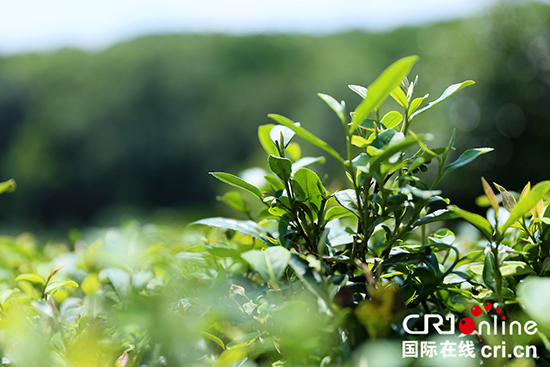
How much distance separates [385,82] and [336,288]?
0.11 m

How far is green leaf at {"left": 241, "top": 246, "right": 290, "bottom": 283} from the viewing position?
19cm

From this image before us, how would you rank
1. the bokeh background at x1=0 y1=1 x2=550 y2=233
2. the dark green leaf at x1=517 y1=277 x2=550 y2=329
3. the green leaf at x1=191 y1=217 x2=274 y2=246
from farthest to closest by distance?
the bokeh background at x1=0 y1=1 x2=550 y2=233 → the green leaf at x1=191 y1=217 x2=274 y2=246 → the dark green leaf at x1=517 y1=277 x2=550 y2=329

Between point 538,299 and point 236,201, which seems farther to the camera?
point 236,201

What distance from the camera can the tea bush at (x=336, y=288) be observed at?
0.18m

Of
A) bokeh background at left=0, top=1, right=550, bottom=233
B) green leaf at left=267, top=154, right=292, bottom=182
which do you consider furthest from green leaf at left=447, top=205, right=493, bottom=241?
bokeh background at left=0, top=1, right=550, bottom=233

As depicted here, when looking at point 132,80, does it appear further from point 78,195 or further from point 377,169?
point 377,169

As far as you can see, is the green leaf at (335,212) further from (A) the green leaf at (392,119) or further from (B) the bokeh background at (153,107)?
(B) the bokeh background at (153,107)

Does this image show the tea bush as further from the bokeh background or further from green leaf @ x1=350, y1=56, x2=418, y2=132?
the bokeh background

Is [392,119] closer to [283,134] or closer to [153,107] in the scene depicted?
[283,134]

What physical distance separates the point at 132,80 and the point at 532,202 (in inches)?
397

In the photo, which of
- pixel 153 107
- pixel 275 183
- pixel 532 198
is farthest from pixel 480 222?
pixel 153 107

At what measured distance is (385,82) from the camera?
186 millimetres

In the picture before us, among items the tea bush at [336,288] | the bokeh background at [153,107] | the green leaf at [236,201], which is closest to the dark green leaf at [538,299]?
the tea bush at [336,288]

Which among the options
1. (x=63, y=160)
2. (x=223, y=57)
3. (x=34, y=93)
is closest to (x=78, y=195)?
(x=63, y=160)
